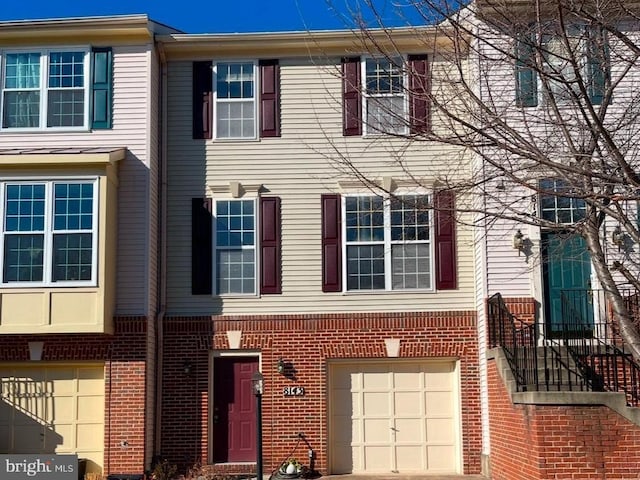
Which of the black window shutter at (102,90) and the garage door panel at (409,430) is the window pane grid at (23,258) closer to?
the black window shutter at (102,90)

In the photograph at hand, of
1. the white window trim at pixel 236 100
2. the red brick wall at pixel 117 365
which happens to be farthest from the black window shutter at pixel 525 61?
the red brick wall at pixel 117 365

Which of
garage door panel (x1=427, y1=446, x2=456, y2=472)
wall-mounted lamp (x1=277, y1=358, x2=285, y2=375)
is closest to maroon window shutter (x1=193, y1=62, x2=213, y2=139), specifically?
wall-mounted lamp (x1=277, y1=358, x2=285, y2=375)

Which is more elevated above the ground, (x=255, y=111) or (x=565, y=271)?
(x=255, y=111)

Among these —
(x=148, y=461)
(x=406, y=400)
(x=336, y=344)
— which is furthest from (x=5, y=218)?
(x=406, y=400)

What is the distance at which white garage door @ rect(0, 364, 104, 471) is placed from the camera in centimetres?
1541

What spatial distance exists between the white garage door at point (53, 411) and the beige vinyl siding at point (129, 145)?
5.07 ft

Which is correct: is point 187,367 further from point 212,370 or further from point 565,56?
point 565,56

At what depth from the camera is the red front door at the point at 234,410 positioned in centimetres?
1575

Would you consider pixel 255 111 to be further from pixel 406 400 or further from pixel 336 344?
pixel 406 400

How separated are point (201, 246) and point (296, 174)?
7.13 feet

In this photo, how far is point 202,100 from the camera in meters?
16.6

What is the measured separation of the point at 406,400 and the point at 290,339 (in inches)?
92.0

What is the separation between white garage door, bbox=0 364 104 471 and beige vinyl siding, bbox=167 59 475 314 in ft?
6.68

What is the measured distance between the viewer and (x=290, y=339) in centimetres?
1581
